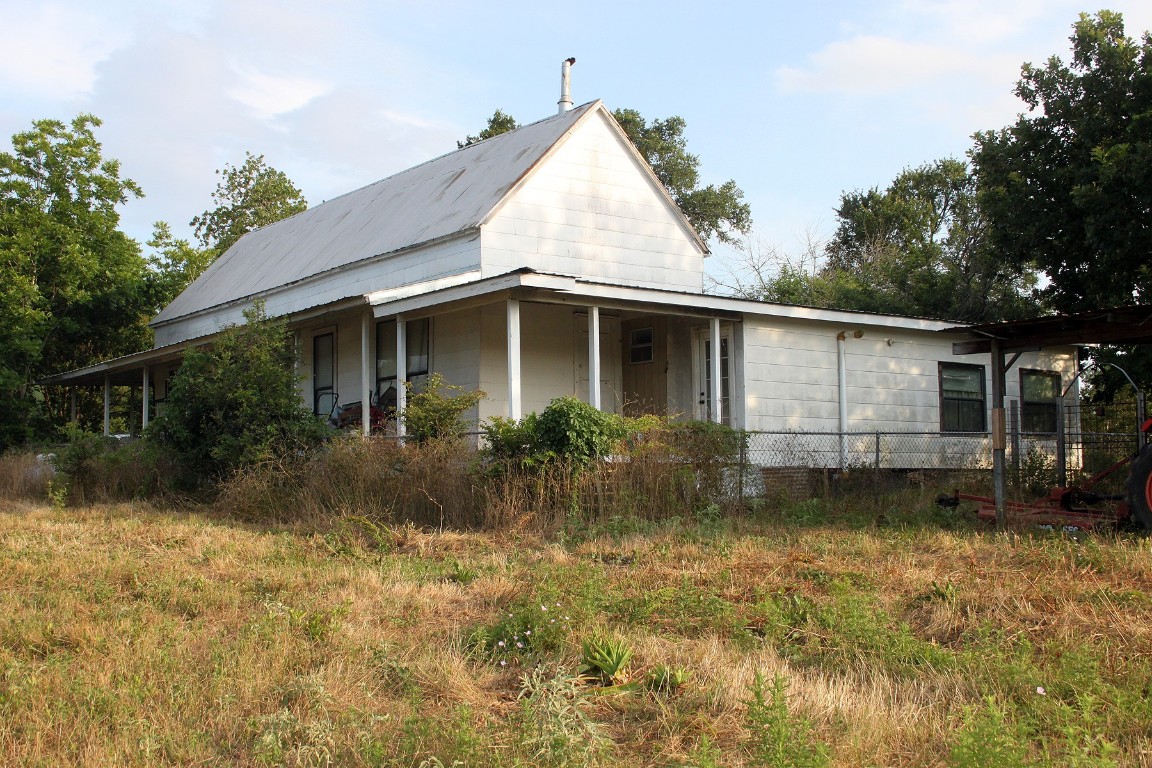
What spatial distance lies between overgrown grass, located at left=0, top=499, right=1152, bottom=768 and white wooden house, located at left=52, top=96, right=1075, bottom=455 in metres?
5.15

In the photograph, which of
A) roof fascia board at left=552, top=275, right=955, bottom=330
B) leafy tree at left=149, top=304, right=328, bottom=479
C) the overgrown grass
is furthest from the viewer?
leafy tree at left=149, top=304, right=328, bottom=479

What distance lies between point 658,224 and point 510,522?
9.93 meters

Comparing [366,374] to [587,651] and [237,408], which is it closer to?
[237,408]

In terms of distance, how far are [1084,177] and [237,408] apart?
15.4 m

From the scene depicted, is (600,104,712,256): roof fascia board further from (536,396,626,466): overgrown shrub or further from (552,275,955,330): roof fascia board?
(536,396,626,466): overgrown shrub

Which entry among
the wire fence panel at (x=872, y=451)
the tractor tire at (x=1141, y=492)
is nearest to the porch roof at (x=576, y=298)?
the wire fence panel at (x=872, y=451)

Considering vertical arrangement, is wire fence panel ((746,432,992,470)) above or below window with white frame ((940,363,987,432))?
below

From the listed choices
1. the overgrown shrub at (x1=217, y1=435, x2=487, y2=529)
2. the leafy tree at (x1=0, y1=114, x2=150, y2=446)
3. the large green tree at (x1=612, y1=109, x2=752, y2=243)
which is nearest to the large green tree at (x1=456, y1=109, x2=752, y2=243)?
the large green tree at (x1=612, y1=109, x2=752, y2=243)

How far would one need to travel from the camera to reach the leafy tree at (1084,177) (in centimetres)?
1911

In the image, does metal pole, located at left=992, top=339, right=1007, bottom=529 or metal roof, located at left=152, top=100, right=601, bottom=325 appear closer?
metal pole, located at left=992, top=339, right=1007, bottom=529

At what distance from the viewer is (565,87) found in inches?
882

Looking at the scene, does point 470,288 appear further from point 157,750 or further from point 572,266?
point 157,750

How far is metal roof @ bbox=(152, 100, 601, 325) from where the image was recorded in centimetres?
1947

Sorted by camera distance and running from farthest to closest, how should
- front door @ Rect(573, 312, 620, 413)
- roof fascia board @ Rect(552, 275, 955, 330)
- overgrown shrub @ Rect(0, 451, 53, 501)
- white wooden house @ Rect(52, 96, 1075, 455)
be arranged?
1. front door @ Rect(573, 312, 620, 413)
2. overgrown shrub @ Rect(0, 451, 53, 501)
3. white wooden house @ Rect(52, 96, 1075, 455)
4. roof fascia board @ Rect(552, 275, 955, 330)
